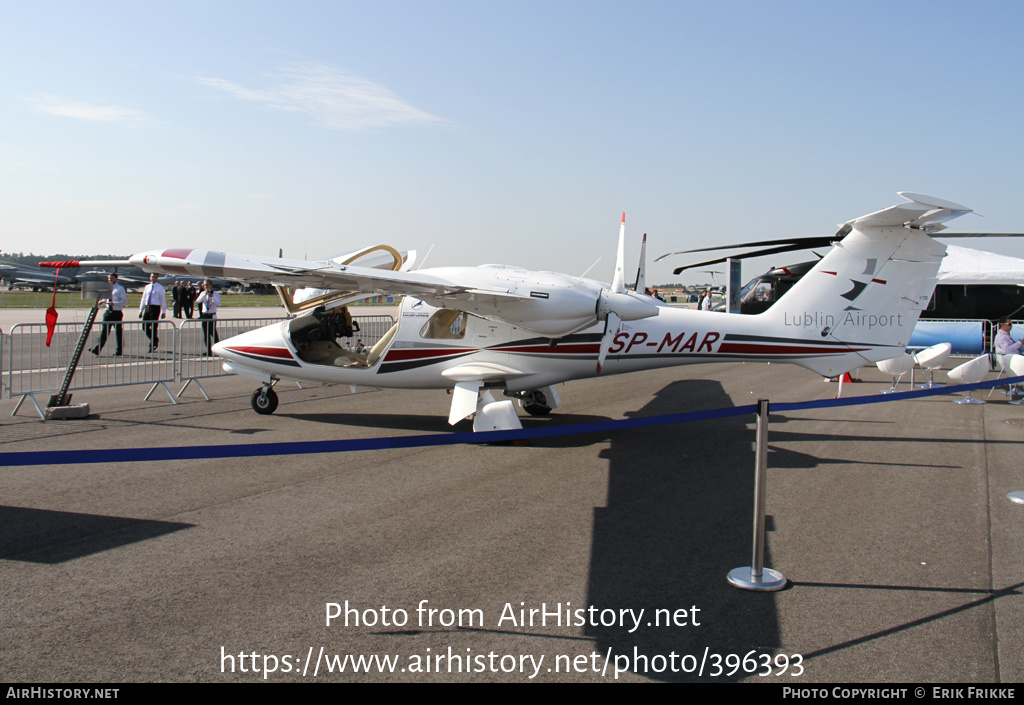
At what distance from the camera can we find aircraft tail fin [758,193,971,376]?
803 centimetres

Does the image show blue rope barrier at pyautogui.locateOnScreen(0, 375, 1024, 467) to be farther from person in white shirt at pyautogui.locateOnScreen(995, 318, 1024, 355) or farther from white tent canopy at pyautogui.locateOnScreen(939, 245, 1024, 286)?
white tent canopy at pyautogui.locateOnScreen(939, 245, 1024, 286)

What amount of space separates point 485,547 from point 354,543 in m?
0.95

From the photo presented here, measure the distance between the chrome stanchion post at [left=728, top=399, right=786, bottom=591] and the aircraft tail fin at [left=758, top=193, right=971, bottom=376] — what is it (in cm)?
483

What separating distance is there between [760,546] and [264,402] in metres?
7.68

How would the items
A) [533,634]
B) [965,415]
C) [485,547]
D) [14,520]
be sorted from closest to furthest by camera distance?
[533,634] < [485,547] < [14,520] < [965,415]

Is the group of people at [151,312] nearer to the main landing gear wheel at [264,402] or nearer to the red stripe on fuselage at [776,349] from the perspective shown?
the main landing gear wheel at [264,402]

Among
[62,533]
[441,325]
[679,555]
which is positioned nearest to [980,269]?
[441,325]

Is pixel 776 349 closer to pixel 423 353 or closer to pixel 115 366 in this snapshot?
pixel 423 353

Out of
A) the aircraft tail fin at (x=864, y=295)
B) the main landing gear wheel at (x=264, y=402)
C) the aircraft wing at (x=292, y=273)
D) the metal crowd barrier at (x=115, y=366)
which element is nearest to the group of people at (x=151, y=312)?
the metal crowd barrier at (x=115, y=366)

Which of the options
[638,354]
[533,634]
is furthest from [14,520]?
[638,354]

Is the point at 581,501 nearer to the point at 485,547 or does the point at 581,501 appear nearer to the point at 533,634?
the point at 485,547

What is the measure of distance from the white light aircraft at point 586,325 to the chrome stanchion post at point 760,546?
3.53m

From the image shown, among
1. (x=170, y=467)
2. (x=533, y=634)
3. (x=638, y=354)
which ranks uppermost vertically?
(x=638, y=354)

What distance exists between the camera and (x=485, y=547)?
4609 millimetres
